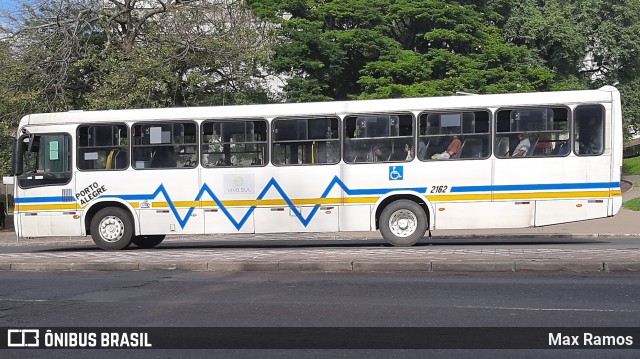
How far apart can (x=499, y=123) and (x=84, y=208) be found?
9.05 m

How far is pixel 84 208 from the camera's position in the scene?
18062 millimetres

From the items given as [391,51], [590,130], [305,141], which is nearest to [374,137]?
[305,141]

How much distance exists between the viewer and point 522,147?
1686 centimetres

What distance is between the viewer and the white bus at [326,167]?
16688 millimetres

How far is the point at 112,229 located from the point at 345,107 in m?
5.68

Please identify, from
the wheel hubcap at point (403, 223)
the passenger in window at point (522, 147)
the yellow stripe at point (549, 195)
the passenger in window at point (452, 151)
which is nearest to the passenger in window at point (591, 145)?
the yellow stripe at point (549, 195)

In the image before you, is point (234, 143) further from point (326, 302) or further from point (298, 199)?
point (326, 302)

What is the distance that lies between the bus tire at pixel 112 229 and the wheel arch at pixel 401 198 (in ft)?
17.3

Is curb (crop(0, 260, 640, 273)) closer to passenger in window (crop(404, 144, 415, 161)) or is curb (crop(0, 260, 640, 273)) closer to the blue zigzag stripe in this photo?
the blue zigzag stripe

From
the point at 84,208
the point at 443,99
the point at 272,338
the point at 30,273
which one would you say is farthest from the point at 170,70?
the point at 272,338

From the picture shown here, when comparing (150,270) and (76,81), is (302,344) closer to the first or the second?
(150,270)

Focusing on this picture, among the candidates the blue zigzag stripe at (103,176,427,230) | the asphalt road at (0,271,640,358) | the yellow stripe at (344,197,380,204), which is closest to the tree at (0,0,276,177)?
the blue zigzag stripe at (103,176,427,230)

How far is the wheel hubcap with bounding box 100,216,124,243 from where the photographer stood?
1784 cm

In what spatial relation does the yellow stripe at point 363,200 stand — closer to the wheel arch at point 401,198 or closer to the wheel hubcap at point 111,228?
the wheel arch at point 401,198
